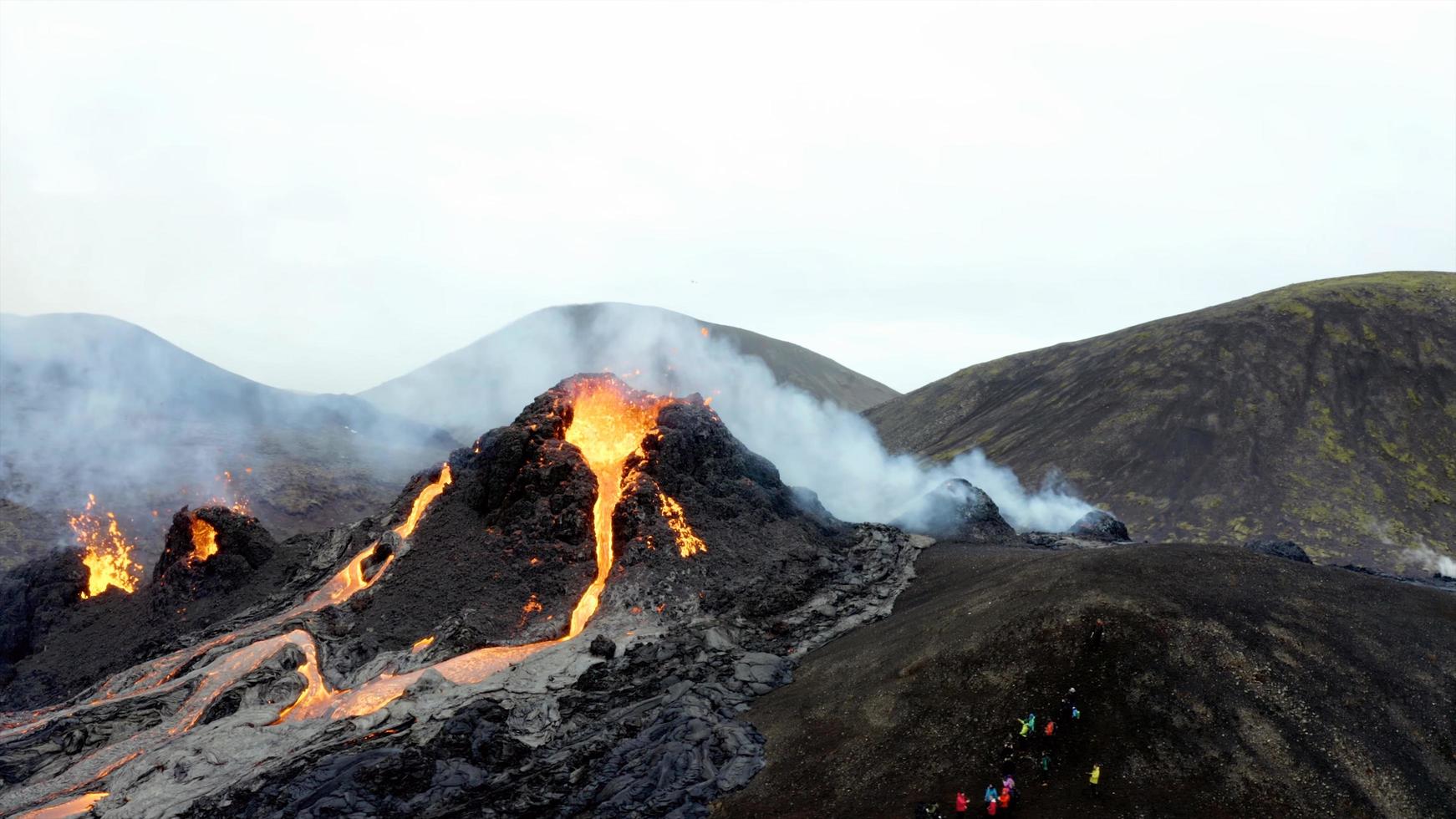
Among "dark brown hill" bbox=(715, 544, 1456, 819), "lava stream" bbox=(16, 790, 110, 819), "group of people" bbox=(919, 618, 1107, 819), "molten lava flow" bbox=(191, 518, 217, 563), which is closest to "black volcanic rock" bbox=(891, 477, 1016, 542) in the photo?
"dark brown hill" bbox=(715, 544, 1456, 819)

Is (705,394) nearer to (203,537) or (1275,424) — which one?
(1275,424)

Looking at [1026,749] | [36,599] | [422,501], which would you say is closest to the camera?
[1026,749]

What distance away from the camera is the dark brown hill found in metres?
20.7

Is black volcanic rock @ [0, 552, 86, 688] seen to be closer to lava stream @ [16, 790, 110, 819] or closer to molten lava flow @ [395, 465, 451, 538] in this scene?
molten lava flow @ [395, 465, 451, 538]

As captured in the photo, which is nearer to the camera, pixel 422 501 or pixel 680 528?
pixel 680 528

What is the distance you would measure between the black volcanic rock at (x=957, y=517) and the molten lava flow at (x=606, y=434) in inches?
771

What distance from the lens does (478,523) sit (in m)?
43.0

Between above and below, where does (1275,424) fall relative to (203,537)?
below

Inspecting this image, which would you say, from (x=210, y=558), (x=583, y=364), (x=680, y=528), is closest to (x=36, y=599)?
(x=210, y=558)

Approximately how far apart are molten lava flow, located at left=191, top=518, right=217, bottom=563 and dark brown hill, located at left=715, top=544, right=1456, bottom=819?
35.5 meters

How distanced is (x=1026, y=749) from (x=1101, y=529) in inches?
1501

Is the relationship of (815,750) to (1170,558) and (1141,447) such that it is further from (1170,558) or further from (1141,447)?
(1141,447)

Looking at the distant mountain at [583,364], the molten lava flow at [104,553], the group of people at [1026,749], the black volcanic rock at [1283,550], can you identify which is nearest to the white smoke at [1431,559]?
the black volcanic rock at [1283,550]

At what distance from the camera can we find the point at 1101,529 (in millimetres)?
55781
